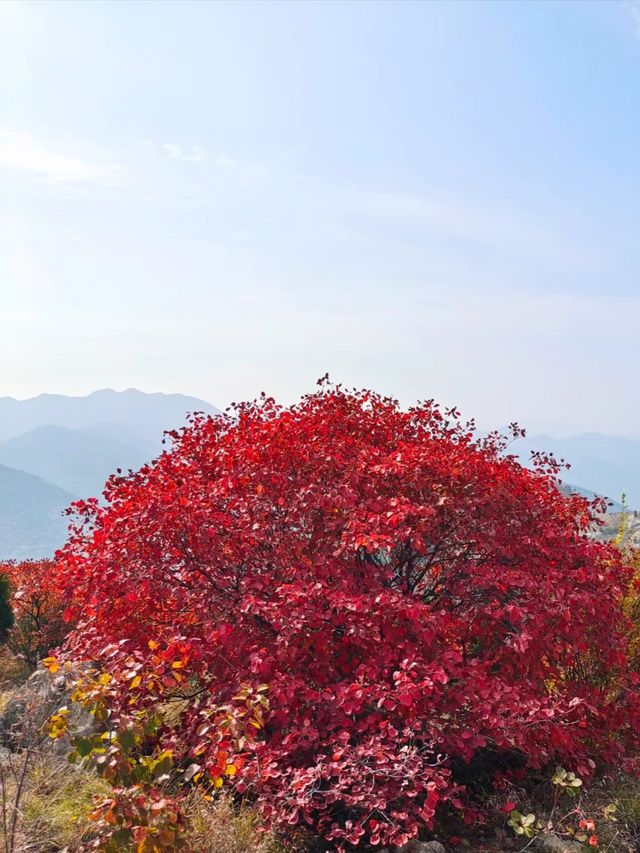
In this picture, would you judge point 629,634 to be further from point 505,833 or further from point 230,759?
point 230,759

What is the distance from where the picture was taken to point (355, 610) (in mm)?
6473

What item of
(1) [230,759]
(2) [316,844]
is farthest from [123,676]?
(2) [316,844]

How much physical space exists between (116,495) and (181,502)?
170cm

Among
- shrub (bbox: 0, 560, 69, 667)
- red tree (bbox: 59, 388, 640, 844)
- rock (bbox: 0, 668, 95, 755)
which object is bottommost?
shrub (bbox: 0, 560, 69, 667)

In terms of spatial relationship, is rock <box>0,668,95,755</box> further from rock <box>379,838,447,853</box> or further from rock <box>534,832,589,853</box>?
rock <box>534,832,589,853</box>

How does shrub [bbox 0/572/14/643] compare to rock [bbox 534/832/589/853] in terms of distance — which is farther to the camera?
shrub [bbox 0/572/14/643]

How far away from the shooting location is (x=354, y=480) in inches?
301

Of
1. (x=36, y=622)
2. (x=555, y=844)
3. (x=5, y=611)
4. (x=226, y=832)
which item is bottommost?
(x=36, y=622)

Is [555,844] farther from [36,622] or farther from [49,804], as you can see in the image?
[36,622]

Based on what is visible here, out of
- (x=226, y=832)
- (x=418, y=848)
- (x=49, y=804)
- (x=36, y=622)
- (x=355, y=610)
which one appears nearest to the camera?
(x=226, y=832)

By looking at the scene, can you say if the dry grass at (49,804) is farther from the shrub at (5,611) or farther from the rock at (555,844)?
the shrub at (5,611)

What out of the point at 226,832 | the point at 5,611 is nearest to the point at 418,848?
the point at 226,832

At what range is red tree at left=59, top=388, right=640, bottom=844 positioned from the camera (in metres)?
6.43

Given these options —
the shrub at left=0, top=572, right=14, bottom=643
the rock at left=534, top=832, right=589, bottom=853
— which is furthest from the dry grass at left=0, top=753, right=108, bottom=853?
the shrub at left=0, top=572, right=14, bottom=643
